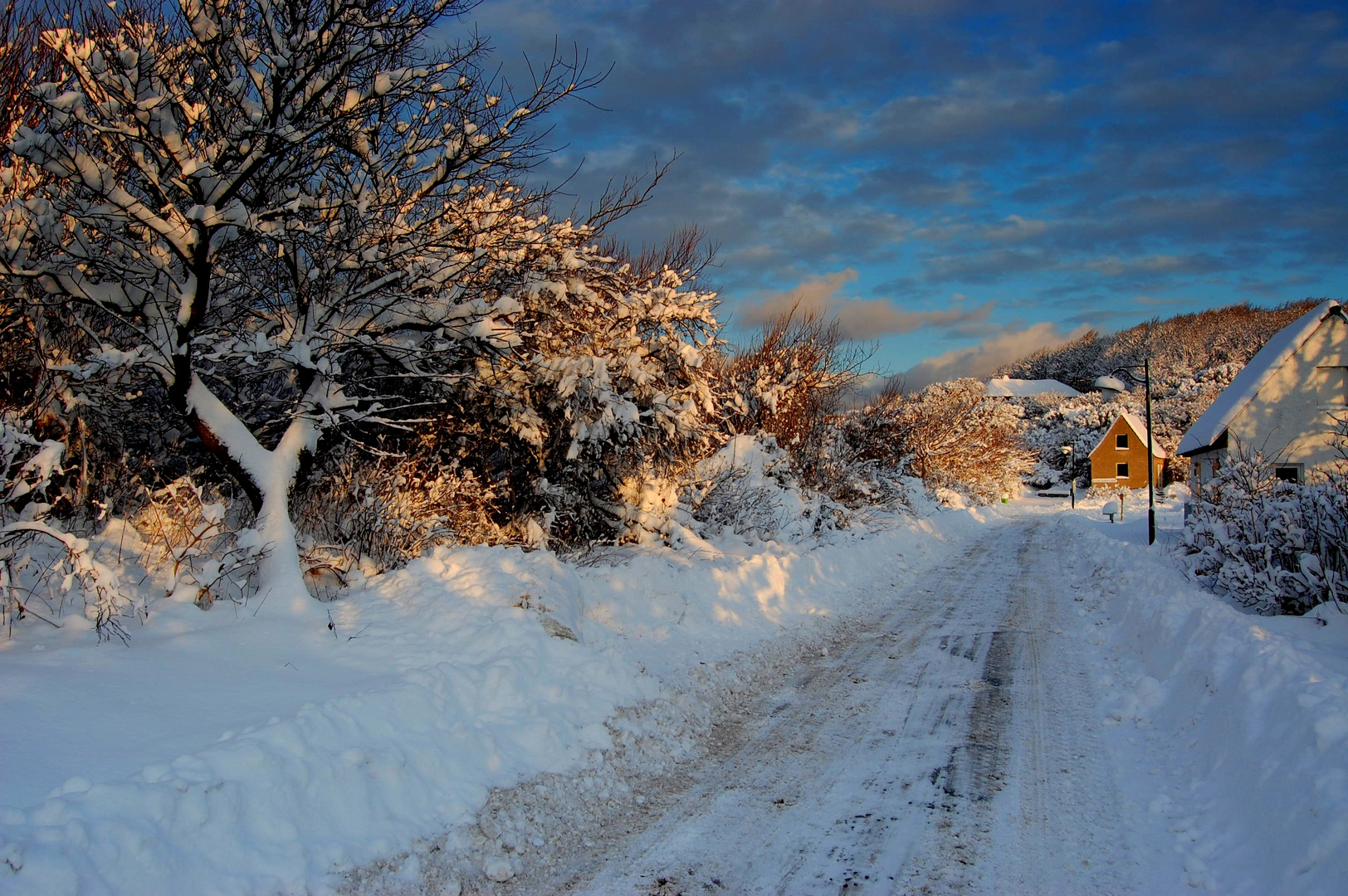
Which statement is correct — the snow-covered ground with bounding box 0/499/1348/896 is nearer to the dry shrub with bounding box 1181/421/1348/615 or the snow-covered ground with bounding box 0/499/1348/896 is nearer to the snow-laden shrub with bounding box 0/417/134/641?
the snow-laden shrub with bounding box 0/417/134/641

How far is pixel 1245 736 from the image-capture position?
516cm

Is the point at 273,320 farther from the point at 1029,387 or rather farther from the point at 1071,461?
the point at 1029,387

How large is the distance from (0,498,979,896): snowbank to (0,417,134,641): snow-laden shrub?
28 centimetres

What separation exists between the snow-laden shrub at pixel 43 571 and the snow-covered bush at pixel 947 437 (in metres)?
22.9

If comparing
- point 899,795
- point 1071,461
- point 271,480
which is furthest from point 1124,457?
point 271,480

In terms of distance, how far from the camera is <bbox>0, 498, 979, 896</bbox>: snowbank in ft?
10.8

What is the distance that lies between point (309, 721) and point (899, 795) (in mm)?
3667

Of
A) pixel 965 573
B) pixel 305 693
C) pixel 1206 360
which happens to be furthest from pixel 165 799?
pixel 1206 360

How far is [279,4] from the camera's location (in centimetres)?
646

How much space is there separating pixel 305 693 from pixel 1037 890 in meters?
4.44

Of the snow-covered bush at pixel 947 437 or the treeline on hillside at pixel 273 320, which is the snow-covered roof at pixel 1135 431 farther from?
the treeline on hillside at pixel 273 320

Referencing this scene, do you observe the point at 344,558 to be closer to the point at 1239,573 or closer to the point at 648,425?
the point at 648,425

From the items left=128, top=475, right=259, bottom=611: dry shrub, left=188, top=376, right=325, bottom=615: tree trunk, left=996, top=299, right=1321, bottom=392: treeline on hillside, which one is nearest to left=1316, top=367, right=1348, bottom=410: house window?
left=188, top=376, right=325, bottom=615: tree trunk

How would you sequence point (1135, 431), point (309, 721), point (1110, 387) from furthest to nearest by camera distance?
point (1110, 387) < point (1135, 431) < point (309, 721)
